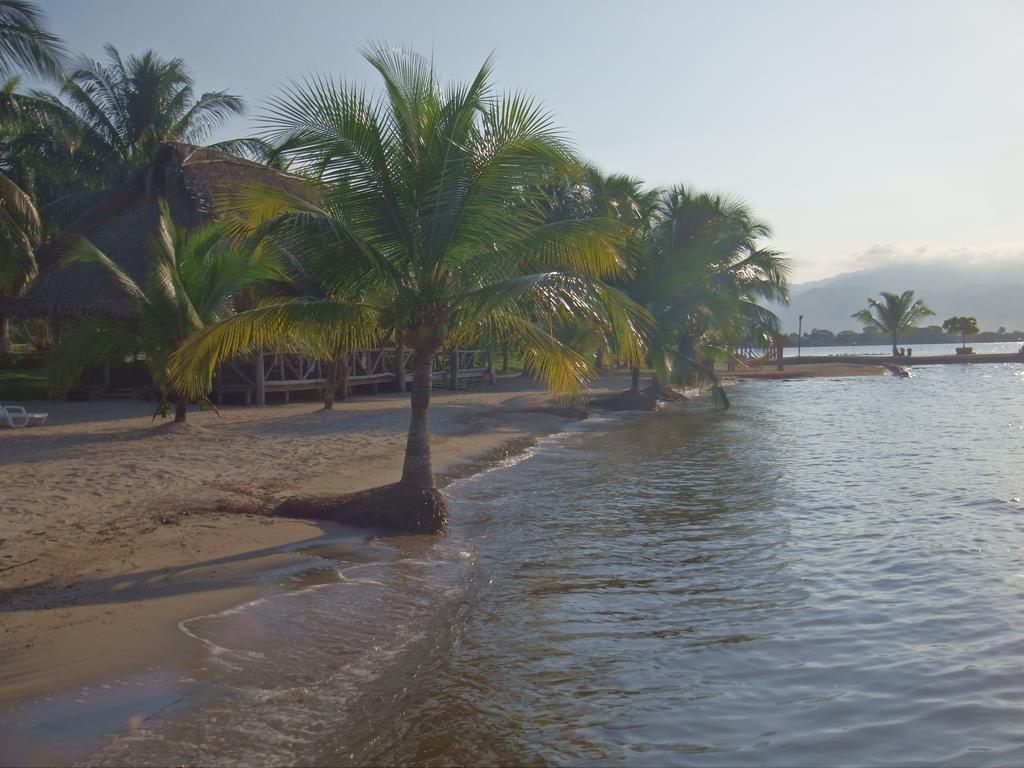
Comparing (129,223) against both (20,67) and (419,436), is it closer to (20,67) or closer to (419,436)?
(20,67)

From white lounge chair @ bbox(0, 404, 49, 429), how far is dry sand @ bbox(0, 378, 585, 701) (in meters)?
0.30

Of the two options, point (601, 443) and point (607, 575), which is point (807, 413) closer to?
point (601, 443)

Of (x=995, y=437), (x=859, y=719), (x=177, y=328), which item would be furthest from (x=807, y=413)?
(x=859, y=719)

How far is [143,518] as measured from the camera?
27.1 ft

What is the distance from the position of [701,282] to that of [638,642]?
19399 millimetres

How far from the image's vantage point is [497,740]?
15.0ft

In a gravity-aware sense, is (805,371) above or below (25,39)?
below

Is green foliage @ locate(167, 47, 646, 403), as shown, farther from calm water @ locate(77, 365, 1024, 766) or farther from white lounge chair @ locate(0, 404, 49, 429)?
white lounge chair @ locate(0, 404, 49, 429)

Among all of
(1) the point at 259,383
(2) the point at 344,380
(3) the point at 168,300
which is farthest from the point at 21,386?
(3) the point at 168,300

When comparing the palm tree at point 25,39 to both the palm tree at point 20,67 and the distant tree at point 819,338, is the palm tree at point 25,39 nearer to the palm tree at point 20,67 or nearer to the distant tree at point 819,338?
the palm tree at point 20,67

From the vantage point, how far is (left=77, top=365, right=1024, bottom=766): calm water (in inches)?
179

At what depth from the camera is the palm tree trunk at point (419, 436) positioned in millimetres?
9250

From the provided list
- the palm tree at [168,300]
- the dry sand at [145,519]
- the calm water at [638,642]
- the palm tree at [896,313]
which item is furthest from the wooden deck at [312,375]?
the palm tree at [896,313]

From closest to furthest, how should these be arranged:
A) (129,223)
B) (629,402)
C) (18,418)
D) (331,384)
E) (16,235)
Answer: (18,418) → (16,235) → (331,384) → (129,223) → (629,402)
